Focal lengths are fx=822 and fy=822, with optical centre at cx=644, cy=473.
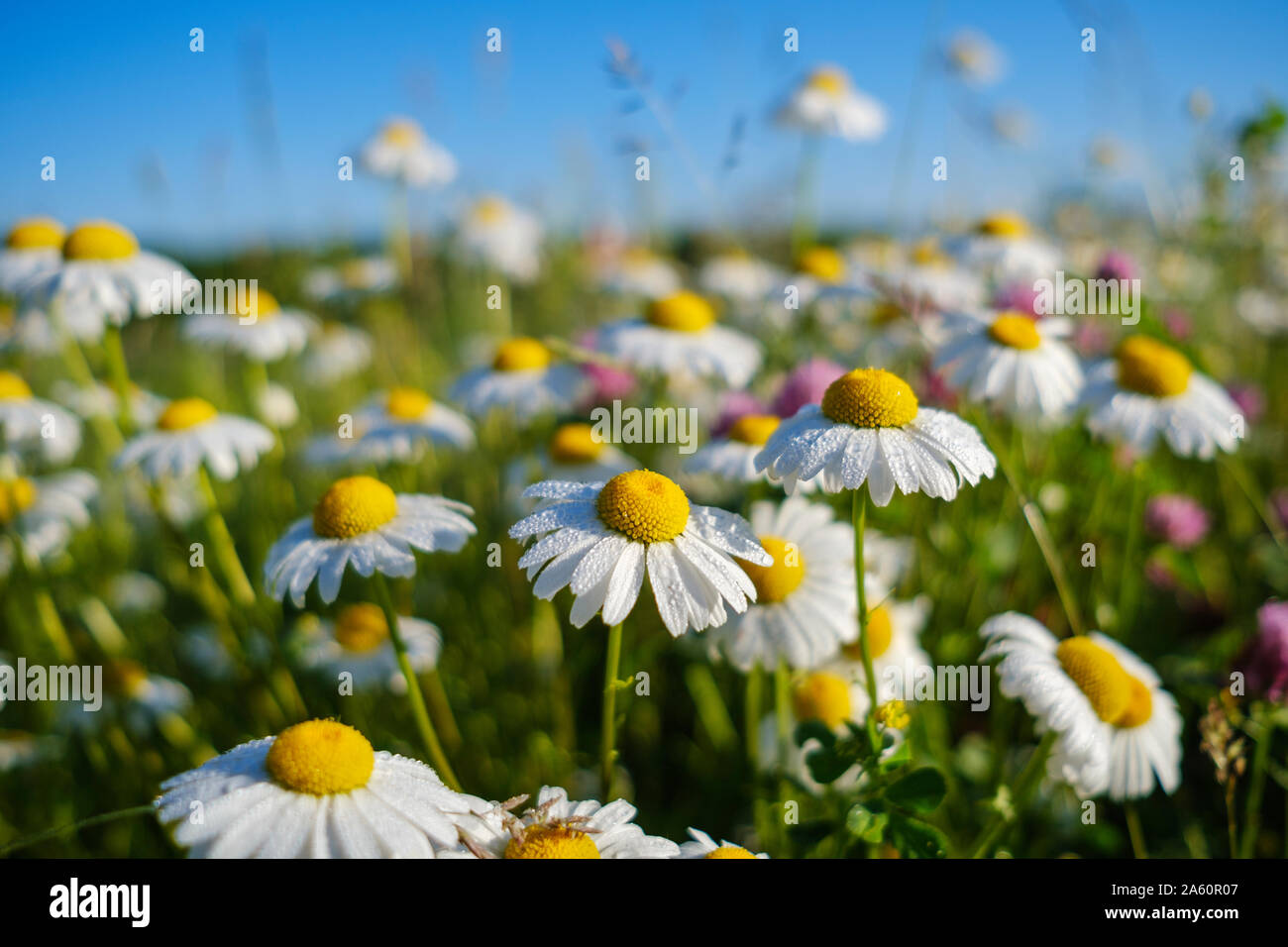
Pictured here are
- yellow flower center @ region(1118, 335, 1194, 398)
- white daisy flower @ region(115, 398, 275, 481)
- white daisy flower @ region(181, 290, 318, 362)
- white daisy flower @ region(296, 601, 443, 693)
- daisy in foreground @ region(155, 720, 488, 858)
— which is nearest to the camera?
daisy in foreground @ region(155, 720, 488, 858)

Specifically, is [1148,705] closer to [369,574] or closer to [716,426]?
[716,426]

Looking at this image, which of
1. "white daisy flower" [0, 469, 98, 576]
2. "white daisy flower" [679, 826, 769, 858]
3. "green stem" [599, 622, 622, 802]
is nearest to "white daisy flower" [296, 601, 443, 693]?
"white daisy flower" [0, 469, 98, 576]

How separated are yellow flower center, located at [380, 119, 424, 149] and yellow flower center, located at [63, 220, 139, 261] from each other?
1.96 metres

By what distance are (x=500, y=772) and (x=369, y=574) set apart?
1031mm

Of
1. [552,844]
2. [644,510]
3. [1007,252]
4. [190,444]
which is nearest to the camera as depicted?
[552,844]

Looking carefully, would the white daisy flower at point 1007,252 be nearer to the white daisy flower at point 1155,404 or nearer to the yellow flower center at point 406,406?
the white daisy flower at point 1155,404

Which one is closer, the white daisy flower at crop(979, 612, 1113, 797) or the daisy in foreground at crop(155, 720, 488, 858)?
the daisy in foreground at crop(155, 720, 488, 858)

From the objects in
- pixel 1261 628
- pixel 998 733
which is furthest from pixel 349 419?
pixel 1261 628

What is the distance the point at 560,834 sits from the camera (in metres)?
0.97

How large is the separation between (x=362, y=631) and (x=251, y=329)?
121cm

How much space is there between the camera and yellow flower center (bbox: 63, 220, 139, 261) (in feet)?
6.98

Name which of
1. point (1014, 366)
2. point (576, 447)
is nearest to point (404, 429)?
point (576, 447)

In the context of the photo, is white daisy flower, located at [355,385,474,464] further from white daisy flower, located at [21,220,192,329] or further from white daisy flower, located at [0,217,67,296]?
white daisy flower, located at [0,217,67,296]

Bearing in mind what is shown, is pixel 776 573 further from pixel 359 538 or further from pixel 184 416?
pixel 184 416
